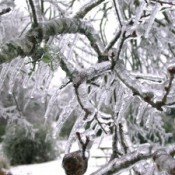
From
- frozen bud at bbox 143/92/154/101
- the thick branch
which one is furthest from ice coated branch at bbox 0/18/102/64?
frozen bud at bbox 143/92/154/101

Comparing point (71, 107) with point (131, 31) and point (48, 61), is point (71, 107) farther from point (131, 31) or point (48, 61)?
point (131, 31)

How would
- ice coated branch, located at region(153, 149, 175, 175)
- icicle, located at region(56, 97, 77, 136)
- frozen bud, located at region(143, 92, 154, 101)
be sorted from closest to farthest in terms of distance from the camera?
ice coated branch, located at region(153, 149, 175, 175)
frozen bud, located at region(143, 92, 154, 101)
icicle, located at region(56, 97, 77, 136)

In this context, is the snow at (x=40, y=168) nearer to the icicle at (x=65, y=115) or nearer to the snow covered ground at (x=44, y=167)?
the snow covered ground at (x=44, y=167)

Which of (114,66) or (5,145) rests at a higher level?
(114,66)

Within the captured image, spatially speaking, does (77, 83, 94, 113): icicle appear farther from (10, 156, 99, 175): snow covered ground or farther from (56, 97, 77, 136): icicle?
(10, 156, 99, 175): snow covered ground

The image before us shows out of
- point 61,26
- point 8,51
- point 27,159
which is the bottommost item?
point 27,159

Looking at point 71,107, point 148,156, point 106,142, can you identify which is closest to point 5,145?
point 106,142
